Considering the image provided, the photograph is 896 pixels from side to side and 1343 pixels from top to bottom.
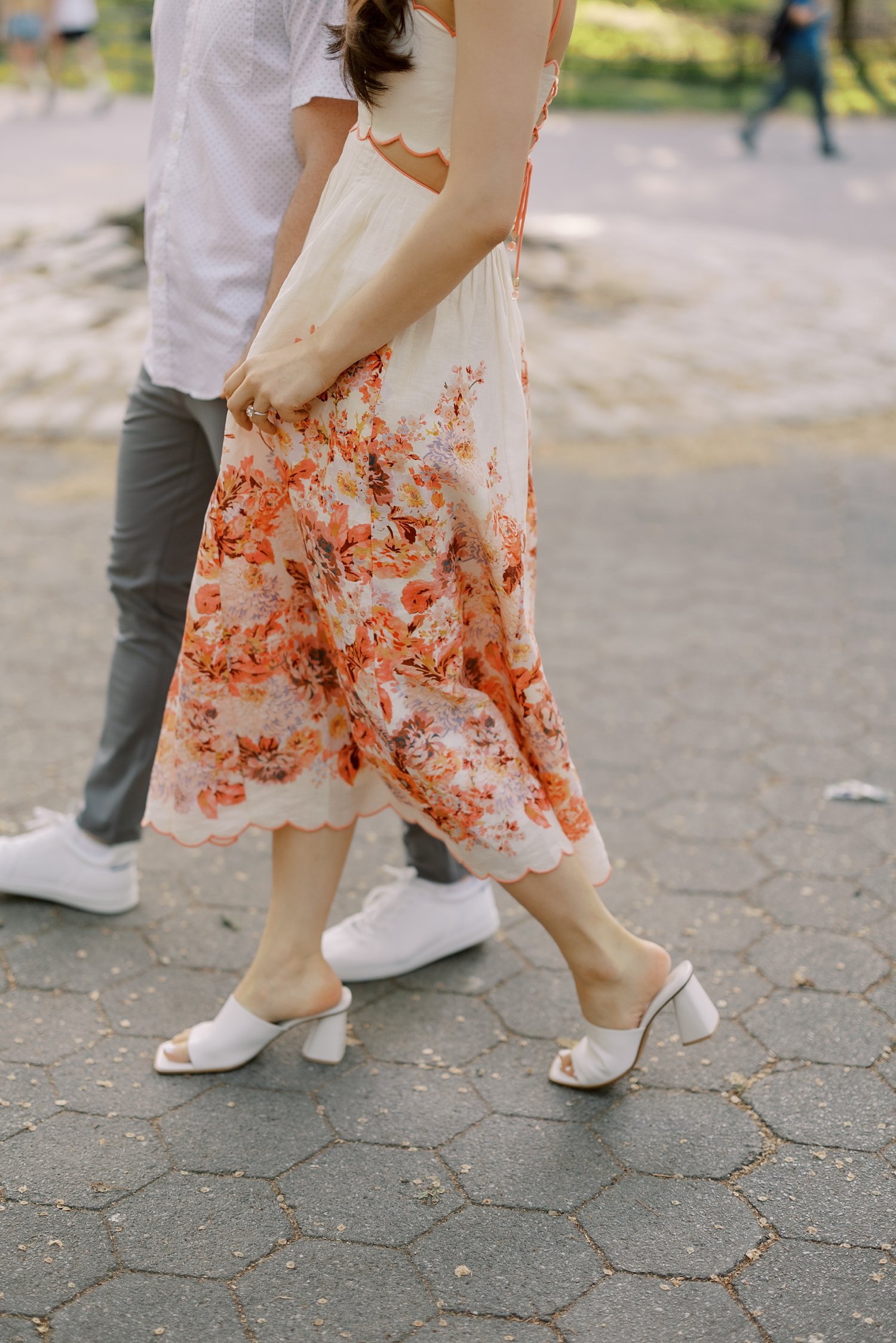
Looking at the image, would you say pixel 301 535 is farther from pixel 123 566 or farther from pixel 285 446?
pixel 123 566

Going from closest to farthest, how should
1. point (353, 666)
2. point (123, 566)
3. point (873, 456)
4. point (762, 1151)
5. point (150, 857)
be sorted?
1. point (353, 666)
2. point (762, 1151)
3. point (123, 566)
4. point (150, 857)
5. point (873, 456)

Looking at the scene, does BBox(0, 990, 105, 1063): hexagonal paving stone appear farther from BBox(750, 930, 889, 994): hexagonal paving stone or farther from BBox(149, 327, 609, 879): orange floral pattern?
BBox(750, 930, 889, 994): hexagonal paving stone

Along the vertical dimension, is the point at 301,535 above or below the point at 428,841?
above

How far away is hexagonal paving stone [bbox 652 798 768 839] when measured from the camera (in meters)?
3.01

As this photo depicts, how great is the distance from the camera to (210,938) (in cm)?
258

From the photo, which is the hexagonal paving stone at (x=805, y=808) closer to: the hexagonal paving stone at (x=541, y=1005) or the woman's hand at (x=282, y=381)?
the hexagonal paving stone at (x=541, y=1005)

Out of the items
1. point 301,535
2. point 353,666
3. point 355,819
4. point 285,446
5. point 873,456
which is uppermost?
point 285,446

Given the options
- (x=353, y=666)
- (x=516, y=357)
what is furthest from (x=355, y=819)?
(x=516, y=357)

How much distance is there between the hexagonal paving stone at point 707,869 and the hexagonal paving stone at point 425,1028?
0.61 meters

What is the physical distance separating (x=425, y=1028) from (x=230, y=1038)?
14.2 inches

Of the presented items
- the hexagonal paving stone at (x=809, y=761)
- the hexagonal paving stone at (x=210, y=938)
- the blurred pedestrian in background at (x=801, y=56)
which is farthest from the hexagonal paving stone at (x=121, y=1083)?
the blurred pedestrian in background at (x=801, y=56)

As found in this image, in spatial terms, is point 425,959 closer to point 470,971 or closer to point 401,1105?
point 470,971

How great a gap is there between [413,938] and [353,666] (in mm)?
775

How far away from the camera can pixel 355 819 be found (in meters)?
2.12
